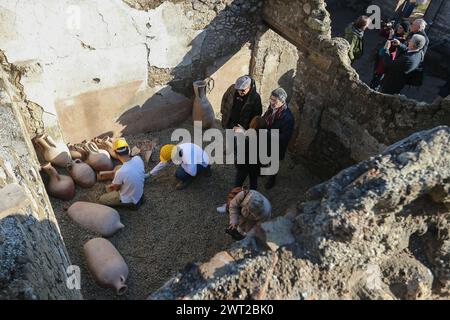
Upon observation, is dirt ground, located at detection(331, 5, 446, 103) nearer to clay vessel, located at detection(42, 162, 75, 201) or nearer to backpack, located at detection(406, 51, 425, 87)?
backpack, located at detection(406, 51, 425, 87)

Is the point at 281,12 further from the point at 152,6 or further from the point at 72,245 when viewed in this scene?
the point at 72,245

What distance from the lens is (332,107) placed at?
495 cm

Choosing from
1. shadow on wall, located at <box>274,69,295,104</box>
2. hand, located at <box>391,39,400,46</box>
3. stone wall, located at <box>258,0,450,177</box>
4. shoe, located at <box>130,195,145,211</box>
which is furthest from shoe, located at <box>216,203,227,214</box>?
hand, located at <box>391,39,400,46</box>

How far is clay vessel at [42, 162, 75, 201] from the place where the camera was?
16.1ft

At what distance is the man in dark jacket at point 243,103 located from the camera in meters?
4.99

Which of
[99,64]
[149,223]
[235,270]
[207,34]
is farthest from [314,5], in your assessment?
[235,270]

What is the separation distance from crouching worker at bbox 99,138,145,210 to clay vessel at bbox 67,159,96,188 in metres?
0.38

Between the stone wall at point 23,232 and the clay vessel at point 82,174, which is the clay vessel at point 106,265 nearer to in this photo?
the stone wall at point 23,232

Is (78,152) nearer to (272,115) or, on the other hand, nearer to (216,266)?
(272,115)

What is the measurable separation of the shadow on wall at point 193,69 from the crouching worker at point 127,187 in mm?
1398

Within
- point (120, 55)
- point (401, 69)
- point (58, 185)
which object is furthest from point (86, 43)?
point (401, 69)
